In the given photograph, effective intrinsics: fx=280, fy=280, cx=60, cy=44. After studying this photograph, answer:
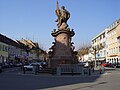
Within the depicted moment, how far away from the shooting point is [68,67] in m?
35.0

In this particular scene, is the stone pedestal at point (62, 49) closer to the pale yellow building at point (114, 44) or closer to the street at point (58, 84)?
the street at point (58, 84)

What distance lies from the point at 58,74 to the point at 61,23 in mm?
7572

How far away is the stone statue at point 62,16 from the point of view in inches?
1499

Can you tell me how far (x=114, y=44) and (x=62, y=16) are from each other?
6459 centimetres

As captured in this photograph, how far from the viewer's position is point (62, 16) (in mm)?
38156

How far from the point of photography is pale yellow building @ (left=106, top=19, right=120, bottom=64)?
3695 inches

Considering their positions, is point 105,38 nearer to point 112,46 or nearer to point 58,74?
point 112,46

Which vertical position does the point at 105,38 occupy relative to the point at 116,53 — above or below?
above

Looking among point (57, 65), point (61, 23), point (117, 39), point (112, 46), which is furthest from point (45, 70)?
point (112, 46)

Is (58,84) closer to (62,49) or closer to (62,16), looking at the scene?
(62,49)

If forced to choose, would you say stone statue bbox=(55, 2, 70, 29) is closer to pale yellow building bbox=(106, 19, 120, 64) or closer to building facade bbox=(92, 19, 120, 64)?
building facade bbox=(92, 19, 120, 64)

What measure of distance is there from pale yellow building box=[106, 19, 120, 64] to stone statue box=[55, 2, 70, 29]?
174 feet

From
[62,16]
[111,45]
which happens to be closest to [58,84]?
[62,16]

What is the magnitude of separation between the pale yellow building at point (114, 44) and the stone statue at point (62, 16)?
53.0m
